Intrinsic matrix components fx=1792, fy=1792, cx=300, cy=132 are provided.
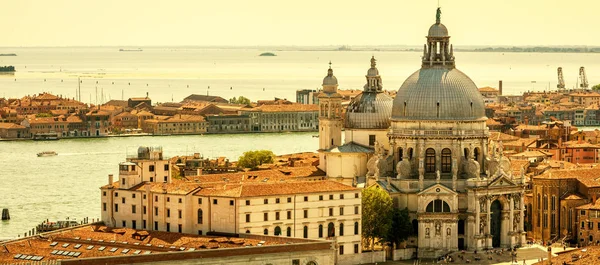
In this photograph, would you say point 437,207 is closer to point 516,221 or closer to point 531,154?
point 516,221

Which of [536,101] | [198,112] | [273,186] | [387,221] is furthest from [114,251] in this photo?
[536,101]

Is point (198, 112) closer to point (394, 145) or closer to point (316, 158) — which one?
point (316, 158)

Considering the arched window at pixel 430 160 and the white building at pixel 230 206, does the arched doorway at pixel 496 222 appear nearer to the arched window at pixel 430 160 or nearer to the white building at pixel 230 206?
the arched window at pixel 430 160

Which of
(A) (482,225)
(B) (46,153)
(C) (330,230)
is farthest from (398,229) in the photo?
(B) (46,153)

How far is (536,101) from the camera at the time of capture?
128250mm

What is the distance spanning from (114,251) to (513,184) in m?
13.5

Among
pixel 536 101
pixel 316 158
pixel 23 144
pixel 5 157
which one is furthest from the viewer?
pixel 536 101

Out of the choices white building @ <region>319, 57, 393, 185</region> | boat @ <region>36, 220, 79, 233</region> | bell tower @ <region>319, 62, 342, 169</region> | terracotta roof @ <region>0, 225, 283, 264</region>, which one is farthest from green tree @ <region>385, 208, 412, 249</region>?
boat @ <region>36, 220, 79, 233</region>

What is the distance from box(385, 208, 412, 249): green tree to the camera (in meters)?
48.6

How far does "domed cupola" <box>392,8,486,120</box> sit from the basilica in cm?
3

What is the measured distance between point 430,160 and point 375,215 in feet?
11.3

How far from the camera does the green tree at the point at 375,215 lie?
158 ft

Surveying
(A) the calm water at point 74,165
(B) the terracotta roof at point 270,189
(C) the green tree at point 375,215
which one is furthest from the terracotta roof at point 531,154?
(B) the terracotta roof at point 270,189

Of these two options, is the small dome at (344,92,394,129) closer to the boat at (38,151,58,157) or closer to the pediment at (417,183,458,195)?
the pediment at (417,183,458,195)
